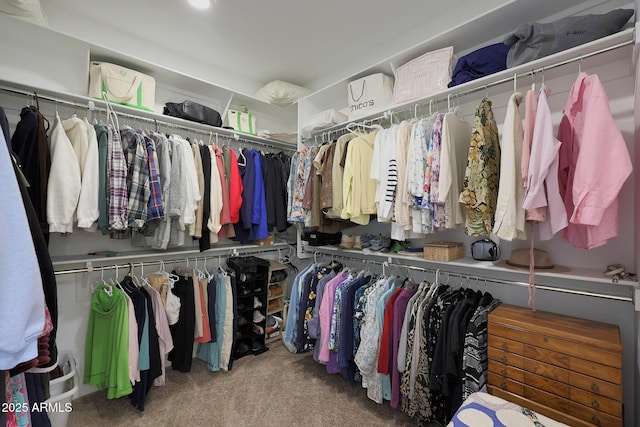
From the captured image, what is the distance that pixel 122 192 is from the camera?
1.84 m

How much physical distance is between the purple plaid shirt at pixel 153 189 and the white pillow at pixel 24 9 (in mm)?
903

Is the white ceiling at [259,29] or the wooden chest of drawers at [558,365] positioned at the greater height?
the white ceiling at [259,29]

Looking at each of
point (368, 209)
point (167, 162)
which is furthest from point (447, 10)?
point (167, 162)

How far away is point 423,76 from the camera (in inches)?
76.2

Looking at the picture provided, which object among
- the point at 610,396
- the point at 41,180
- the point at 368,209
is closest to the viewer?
the point at 610,396

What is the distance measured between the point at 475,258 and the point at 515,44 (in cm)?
123

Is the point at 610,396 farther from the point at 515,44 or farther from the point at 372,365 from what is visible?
the point at 515,44

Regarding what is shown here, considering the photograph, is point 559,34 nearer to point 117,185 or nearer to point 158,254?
point 117,185

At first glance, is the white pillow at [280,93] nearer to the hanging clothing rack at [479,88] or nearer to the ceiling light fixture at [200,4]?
the hanging clothing rack at [479,88]

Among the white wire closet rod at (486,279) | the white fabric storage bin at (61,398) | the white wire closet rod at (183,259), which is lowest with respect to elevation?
the white fabric storage bin at (61,398)

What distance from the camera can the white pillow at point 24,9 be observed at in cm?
167

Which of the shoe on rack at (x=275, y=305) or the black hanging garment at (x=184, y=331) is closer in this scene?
the black hanging garment at (x=184, y=331)

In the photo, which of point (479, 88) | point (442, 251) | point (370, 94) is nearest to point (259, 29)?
point (370, 94)

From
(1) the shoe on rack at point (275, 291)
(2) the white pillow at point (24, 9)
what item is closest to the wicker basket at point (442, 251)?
(1) the shoe on rack at point (275, 291)
